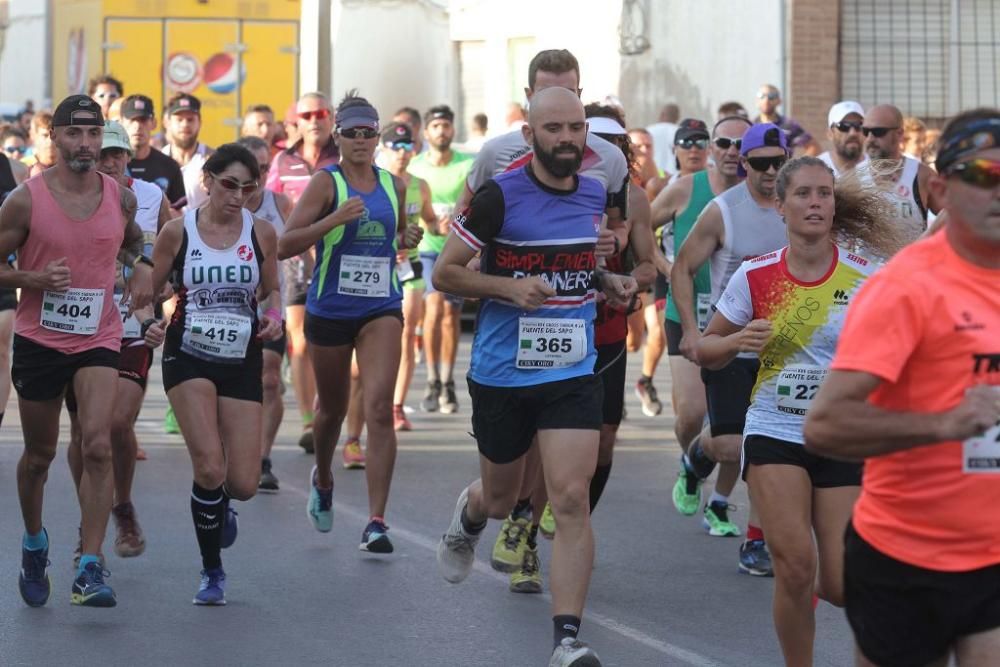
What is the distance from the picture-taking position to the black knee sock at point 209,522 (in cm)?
794

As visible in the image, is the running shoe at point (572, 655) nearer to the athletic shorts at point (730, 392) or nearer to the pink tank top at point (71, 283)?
the athletic shorts at point (730, 392)

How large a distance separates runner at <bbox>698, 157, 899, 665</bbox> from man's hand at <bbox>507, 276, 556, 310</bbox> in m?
0.61

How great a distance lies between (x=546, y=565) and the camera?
885cm

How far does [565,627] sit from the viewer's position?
Result: 6.46 meters

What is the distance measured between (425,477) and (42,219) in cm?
415

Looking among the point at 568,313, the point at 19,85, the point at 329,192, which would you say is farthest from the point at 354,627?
the point at 19,85

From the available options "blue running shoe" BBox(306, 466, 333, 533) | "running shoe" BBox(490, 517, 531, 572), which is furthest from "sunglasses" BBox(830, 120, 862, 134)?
"running shoe" BBox(490, 517, 531, 572)

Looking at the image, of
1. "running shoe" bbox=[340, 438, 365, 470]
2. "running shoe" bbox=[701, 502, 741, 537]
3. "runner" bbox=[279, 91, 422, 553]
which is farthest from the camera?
"running shoe" bbox=[340, 438, 365, 470]

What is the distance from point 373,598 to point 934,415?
4287mm

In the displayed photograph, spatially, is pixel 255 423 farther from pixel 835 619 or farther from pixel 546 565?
pixel 835 619

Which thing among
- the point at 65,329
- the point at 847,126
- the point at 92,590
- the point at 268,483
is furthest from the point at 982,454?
the point at 847,126

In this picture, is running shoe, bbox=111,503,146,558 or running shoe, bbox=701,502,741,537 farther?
running shoe, bbox=701,502,741,537

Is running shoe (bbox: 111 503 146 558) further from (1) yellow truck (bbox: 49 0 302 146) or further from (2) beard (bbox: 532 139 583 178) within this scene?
(1) yellow truck (bbox: 49 0 302 146)

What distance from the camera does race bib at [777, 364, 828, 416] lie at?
6387mm
